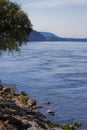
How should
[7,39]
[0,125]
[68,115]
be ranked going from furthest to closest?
[68,115], [7,39], [0,125]

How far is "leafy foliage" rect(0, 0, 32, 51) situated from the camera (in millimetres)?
34625

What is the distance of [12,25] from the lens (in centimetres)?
3522

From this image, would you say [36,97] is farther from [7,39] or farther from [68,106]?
[7,39]

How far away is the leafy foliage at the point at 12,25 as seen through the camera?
34625mm

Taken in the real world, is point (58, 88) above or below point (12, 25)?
below

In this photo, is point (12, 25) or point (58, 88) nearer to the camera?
point (12, 25)

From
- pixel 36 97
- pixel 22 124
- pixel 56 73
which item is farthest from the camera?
pixel 56 73

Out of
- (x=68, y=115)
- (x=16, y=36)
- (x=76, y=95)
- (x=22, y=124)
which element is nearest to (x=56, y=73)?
(x=76, y=95)

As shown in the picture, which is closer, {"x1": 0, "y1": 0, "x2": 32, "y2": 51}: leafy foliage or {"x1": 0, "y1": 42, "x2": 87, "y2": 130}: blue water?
{"x1": 0, "y1": 0, "x2": 32, "y2": 51}: leafy foliage

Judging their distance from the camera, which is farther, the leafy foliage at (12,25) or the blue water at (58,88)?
the blue water at (58,88)

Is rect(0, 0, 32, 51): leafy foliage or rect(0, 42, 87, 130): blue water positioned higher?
rect(0, 0, 32, 51): leafy foliage

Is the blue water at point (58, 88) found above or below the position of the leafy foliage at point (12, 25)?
below

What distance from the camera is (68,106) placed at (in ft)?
159

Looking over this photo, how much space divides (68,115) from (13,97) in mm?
8722
